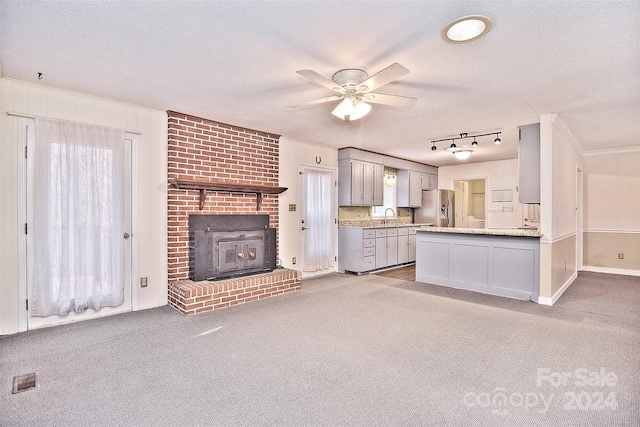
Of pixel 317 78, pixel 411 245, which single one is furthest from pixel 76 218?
pixel 411 245

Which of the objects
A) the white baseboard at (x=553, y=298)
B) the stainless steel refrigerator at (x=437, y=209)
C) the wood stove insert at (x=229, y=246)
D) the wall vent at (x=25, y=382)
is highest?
the stainless steel refrigerator at (x=437, y=209)

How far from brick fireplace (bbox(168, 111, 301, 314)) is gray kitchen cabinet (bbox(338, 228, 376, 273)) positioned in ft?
5.14

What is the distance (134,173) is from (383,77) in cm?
301

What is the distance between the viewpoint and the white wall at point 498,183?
6977mm

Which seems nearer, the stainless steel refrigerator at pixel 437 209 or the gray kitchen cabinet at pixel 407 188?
the gray kitchen cabinet at pixel 407 188

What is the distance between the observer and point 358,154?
598 cm

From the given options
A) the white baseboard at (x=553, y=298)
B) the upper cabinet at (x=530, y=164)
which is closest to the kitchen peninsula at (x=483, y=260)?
the white baseboard at (x=553, y=298)

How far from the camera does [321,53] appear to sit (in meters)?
2.39

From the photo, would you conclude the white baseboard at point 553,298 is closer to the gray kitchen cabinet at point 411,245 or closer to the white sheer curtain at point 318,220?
the gray kitchen cabinet at point 411,245

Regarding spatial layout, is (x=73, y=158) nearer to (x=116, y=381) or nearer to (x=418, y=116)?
(x=116, y=381)

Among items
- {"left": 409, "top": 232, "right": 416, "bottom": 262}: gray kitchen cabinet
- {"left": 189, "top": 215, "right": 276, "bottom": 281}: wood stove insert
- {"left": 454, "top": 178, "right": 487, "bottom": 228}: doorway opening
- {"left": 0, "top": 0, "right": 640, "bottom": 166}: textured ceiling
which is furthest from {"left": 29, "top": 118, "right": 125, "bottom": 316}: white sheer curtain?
{"left": 454, "top": 178, "right": 487, "bottom": 228}: doorway opening

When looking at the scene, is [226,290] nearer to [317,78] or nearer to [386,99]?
[317,78]

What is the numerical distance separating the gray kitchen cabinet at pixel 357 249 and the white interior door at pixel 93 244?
3534 mm

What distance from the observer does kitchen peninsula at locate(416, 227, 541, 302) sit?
13.2ft
